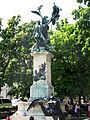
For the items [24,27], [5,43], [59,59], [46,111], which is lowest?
[46,111]

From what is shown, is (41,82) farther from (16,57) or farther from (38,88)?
(16,57)

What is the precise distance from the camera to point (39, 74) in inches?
846

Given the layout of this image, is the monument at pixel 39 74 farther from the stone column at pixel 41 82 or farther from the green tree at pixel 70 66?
the green tree at pixel 70 66

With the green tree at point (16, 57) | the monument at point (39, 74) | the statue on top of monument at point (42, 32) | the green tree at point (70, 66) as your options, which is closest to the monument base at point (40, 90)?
the monument at point (39, 74)

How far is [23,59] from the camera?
37.0m

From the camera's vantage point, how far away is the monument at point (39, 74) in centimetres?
1938

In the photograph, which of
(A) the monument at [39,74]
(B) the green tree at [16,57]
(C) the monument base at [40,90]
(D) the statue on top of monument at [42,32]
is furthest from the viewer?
(B) the green tree at [16,57]

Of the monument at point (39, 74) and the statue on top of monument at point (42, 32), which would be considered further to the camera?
the statue on top of monument at point (42, 32)

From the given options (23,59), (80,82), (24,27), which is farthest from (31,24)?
(80,82)

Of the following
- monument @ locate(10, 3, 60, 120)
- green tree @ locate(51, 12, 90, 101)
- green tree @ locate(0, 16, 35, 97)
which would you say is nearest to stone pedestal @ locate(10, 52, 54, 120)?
monument @ locate(10, 3, 60, 120)

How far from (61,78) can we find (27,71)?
13.2 ft

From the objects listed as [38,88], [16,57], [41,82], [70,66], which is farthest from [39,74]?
[16,57]

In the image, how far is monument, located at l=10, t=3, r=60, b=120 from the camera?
19.4 metres

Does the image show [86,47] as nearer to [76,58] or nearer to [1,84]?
[76,58]
